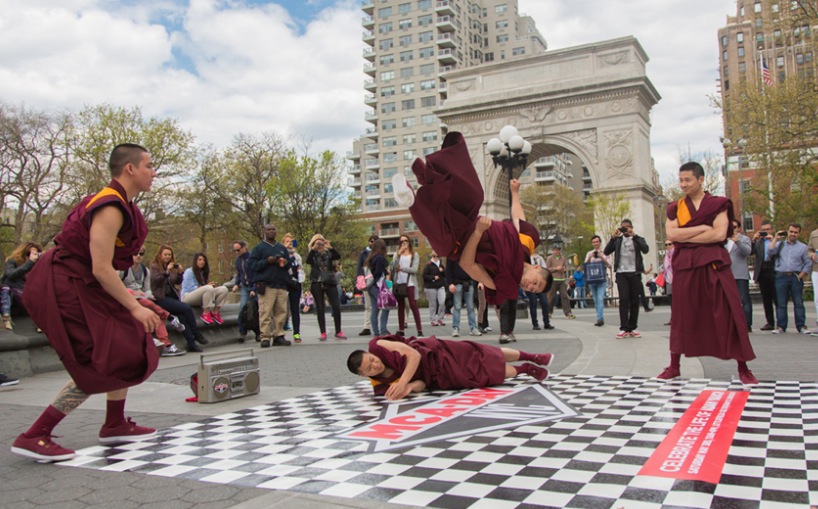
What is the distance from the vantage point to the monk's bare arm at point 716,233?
5.70 metres

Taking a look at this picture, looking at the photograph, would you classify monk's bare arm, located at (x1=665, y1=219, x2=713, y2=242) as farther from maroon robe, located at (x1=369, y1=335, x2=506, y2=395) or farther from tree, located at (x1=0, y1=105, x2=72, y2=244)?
tree, located at (x1=0, y1=105, x2=72, y2=244)

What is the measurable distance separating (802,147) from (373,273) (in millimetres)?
21254

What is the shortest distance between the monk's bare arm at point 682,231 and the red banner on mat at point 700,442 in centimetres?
163

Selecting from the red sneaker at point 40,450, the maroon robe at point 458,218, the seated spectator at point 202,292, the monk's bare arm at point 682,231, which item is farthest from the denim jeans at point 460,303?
the red sneaker at point 40,450

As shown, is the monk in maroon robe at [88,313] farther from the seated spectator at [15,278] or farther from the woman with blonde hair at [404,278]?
the woman with blonde hair at [404,278]

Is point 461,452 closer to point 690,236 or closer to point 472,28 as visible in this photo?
point 690,236

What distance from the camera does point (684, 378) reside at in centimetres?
593

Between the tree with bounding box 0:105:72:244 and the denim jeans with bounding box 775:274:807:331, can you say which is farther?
the tree with bounding box 0:105:72:244

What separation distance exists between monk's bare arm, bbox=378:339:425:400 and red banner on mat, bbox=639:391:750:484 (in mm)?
2215

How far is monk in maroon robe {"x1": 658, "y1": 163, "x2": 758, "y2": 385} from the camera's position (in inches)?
217

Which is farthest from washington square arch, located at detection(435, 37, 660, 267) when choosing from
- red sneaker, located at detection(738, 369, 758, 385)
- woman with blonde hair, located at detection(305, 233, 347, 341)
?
red sneaker, located at detection(738, 369, 758, 385)

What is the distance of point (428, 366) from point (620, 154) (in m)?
29.1

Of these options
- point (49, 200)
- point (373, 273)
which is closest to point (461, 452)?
point (373, 273)

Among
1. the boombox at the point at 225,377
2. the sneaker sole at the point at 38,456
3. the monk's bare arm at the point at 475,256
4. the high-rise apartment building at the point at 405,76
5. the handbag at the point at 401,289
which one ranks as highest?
the high-rise apartment building at the point at 405,76
